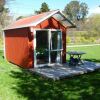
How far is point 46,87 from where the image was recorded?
36.6 feet

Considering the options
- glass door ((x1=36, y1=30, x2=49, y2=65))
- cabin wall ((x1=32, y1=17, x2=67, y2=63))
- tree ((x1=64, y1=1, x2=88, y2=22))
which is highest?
tree ((x1=64, y1=1, x2=88, y2=22))

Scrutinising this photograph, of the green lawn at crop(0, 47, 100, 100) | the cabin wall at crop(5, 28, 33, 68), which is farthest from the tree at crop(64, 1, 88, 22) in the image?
the green lawn at crop(0, 47, 100, 100)

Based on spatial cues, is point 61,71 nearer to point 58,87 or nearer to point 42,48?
point 58,87

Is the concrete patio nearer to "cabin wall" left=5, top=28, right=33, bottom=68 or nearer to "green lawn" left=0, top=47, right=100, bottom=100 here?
"green lawn" left=0, top=47, right=100, bottom=100

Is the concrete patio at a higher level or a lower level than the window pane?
lower

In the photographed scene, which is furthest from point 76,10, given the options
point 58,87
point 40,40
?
point 58,87

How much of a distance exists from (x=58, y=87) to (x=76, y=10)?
302 feet

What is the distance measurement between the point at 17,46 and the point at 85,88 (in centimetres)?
817

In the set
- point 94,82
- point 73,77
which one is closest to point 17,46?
point 73,77

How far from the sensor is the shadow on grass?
9765 millimetres

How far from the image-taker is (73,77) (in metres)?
13.3

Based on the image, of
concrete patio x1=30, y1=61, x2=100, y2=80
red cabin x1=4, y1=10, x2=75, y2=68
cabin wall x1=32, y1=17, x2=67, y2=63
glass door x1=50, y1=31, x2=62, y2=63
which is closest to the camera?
concrete patio x1=30, y1=61, x2=100, y2=80

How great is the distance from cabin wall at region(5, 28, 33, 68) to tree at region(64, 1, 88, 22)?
77623 millimetres

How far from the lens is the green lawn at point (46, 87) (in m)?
9.73
